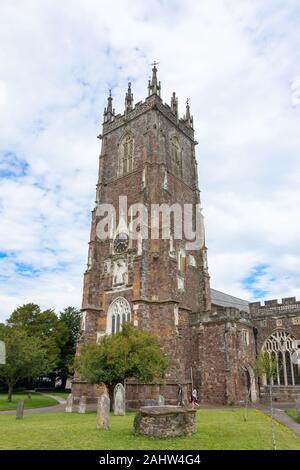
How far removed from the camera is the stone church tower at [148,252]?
93.7 ft

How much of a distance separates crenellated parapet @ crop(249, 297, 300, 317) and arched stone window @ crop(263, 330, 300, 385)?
1853 mm

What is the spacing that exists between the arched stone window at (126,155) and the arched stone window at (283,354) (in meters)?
21.0

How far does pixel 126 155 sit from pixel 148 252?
13.3 metres

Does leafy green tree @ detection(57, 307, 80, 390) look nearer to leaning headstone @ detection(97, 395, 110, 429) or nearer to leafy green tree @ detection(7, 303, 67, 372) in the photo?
leafy green tree @ detection(7, 303, 67, 372)

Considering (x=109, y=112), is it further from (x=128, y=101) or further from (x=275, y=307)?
(x=275, y=307)

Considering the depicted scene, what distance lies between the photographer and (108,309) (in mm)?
32250

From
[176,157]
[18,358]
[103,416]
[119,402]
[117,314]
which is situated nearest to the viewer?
[103,416]

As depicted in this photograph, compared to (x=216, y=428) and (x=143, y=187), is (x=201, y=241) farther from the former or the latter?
(x=216, y=428)

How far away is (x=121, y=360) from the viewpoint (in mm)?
21312

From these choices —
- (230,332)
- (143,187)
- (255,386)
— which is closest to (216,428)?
(230,332)

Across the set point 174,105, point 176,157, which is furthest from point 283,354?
point 174,105

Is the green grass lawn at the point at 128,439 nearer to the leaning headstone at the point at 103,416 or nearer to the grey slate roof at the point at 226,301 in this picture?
the leaning headstone at the point at 103,416

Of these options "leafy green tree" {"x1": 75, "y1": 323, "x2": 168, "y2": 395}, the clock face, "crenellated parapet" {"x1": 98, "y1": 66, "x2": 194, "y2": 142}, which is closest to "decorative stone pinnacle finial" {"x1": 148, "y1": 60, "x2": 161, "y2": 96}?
"crenellated parapet" {"x1": 98, "y1": 66, "x2": 194, "y2": 142}

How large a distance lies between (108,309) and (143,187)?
444 inches
